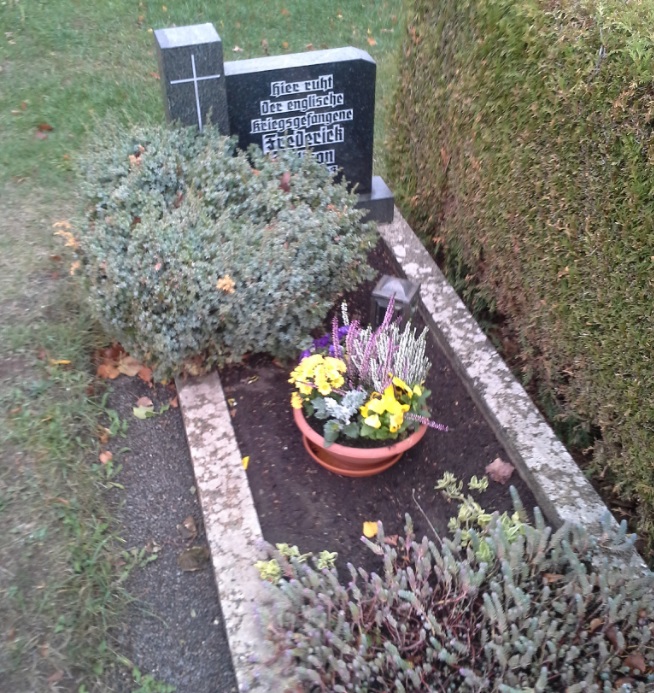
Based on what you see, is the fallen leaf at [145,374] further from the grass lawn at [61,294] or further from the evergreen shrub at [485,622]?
the evergreen shrub at [485,622]

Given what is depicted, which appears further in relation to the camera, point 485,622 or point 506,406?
point 506,406

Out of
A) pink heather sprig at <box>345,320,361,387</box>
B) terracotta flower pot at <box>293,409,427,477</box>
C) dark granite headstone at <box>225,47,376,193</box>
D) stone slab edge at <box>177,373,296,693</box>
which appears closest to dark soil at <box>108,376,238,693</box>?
stone slab edge at <box>177,373,296,693</box>

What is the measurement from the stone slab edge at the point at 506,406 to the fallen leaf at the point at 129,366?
153 cm

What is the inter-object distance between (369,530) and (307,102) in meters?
2.43

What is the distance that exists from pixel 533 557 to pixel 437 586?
37 cm

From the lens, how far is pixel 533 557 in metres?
2.37

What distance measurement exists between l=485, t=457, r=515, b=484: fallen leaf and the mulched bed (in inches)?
1.1

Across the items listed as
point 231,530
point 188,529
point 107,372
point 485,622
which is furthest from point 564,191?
point 107,372

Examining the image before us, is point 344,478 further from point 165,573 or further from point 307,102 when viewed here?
point 307,102

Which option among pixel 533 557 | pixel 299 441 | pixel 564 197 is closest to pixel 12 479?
pixel 299 441

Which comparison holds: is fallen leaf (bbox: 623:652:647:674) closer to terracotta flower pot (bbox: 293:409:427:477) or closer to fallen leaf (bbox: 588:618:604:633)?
fallen leaf (bbox: 588:618:604:633)

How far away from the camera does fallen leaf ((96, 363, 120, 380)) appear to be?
3.62m

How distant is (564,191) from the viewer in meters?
2.84

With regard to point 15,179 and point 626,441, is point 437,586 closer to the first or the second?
point 626,441
